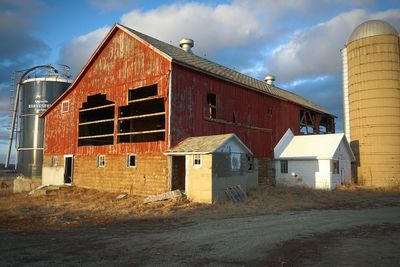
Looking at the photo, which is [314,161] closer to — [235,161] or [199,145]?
[235,161]

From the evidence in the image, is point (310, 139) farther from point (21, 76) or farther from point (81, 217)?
point (21, 76)

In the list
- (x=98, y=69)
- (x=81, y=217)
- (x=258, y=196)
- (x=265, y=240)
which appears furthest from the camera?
(x=98, y=69)

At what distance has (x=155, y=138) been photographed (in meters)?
26.5

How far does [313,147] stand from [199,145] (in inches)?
532

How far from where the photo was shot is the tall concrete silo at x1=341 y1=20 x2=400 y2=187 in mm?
29219

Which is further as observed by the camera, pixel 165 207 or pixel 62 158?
pixel 62 158

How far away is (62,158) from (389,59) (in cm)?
2881

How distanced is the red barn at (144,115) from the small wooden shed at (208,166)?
0.61 meters

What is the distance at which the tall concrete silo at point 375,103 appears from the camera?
2922 centimetres

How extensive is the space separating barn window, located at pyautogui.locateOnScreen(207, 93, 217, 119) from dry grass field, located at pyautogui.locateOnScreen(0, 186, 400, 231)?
5.97 metres

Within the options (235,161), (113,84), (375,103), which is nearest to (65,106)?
(113,84)

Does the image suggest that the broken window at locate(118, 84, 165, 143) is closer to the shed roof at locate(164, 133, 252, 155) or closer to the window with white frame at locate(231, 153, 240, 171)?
the shed roof at locate(164, 133, 252, 155)

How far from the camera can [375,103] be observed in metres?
30.0

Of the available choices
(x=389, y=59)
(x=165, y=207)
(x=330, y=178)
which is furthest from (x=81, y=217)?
(x=389, y=59)
